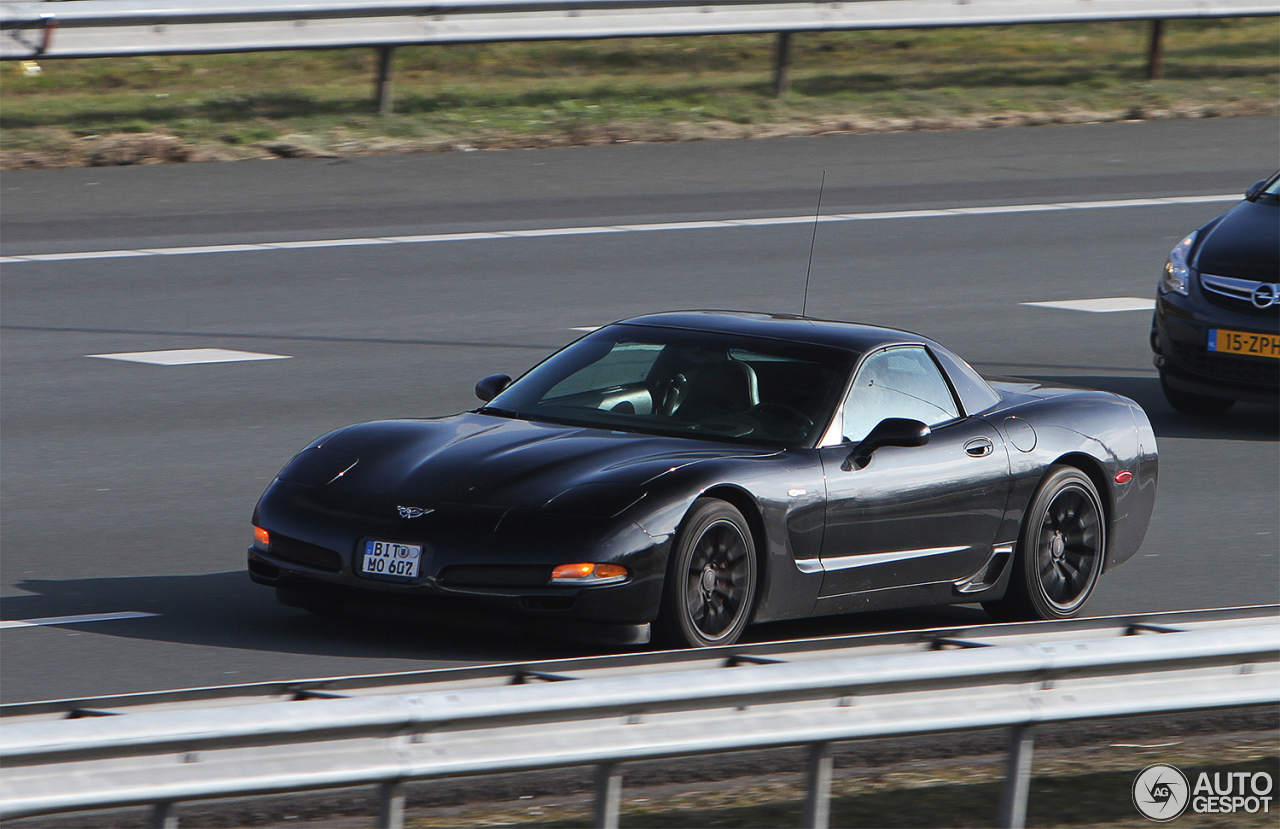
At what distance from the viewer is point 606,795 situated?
546 centimetres

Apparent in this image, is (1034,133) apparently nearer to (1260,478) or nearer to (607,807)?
(1260,478)

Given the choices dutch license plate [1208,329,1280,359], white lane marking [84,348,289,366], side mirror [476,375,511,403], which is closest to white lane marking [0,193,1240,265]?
white lane marking [84,348,289,366]

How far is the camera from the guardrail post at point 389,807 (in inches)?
206

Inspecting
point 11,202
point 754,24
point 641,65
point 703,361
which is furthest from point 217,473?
point 641,65

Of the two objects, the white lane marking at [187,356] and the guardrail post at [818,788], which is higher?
the guardrail post at [818,788]

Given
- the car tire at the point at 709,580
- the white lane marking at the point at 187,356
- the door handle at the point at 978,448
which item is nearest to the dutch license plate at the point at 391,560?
the car tire at the point at 709,580

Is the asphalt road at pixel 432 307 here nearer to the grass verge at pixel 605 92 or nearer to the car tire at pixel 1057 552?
the car tire at pixel 1057 552

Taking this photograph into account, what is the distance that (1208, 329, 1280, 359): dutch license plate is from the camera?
1312cm

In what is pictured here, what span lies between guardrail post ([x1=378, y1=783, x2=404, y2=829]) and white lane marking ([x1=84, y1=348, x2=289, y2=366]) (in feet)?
29.2

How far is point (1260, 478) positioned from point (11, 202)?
10.5 metres

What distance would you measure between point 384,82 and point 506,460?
13983mm

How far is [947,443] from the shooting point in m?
8.92

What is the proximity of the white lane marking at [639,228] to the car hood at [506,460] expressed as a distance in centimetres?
892

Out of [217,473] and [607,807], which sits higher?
[607,807]
